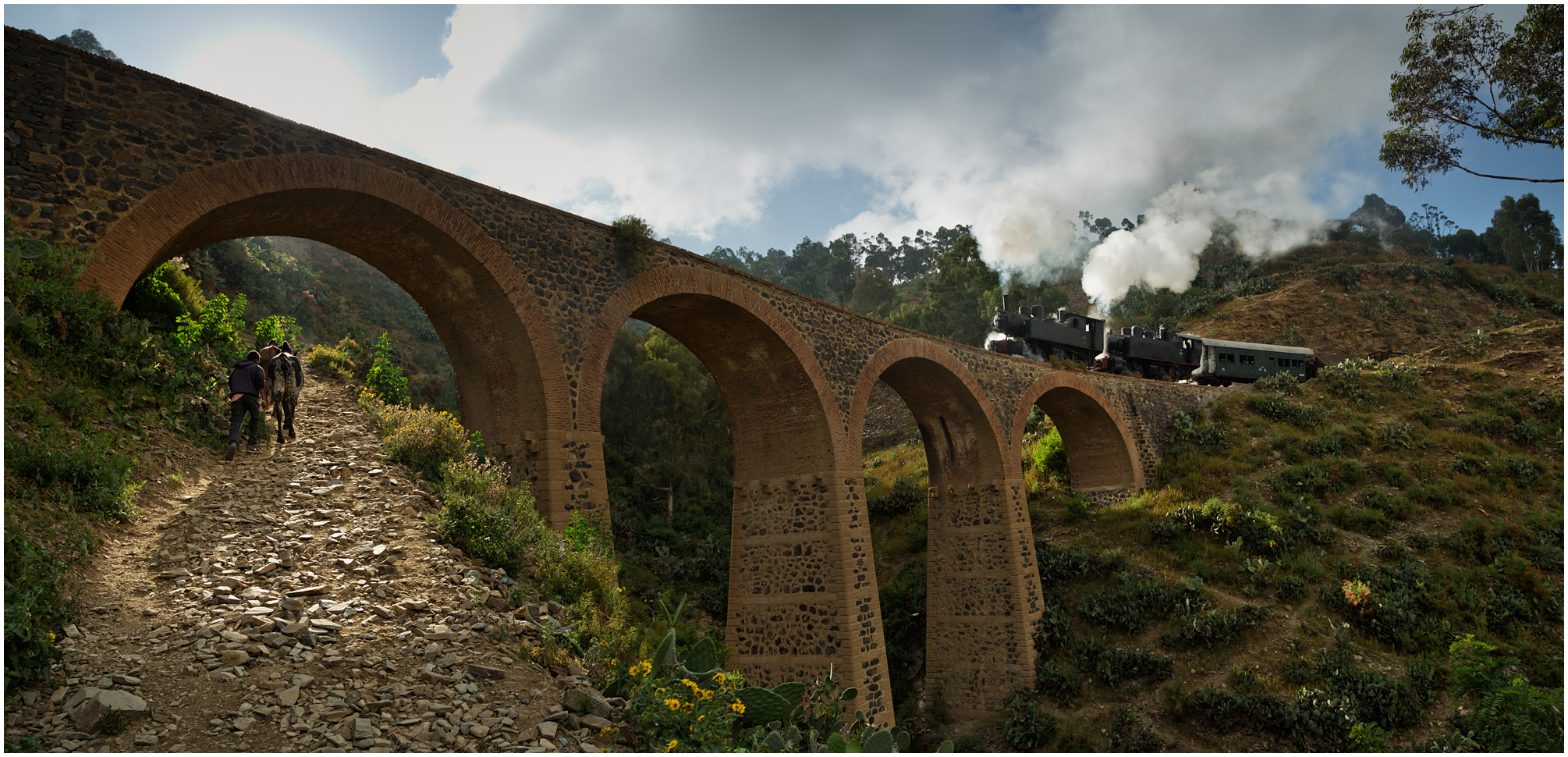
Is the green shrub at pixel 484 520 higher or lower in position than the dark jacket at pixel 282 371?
lower

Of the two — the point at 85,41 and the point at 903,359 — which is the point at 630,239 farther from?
the point at 85,41

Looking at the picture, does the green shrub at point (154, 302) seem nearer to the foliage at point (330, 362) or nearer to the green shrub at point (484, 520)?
the foliage at point (330, 362)

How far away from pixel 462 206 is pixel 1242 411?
23991mm

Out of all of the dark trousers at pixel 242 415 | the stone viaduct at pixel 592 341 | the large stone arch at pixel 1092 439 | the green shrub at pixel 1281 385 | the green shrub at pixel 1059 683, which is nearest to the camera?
the stone viaduct at pixel 592 341

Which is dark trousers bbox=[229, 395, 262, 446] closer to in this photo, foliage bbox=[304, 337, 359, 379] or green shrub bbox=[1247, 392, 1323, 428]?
foliage bbox=[304, 337, 359, 379]

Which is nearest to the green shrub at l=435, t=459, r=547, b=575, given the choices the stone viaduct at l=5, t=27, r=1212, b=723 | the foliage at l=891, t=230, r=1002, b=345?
the stone viaduct at l=5, t=27, r=1212, b=723

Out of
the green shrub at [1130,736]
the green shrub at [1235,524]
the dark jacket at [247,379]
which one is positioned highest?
the dark jacket at [247,379]

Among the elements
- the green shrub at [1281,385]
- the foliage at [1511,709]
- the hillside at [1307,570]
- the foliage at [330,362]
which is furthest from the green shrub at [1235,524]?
the foliage at [330,362]

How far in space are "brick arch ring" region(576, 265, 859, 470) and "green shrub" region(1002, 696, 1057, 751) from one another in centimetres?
654

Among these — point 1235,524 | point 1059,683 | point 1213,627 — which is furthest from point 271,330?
point 1235,524

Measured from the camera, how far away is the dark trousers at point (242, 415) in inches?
349

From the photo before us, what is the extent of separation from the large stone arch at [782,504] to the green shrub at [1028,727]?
3.87 metres

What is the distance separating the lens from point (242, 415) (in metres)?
9.02

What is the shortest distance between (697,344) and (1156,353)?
19579mm
